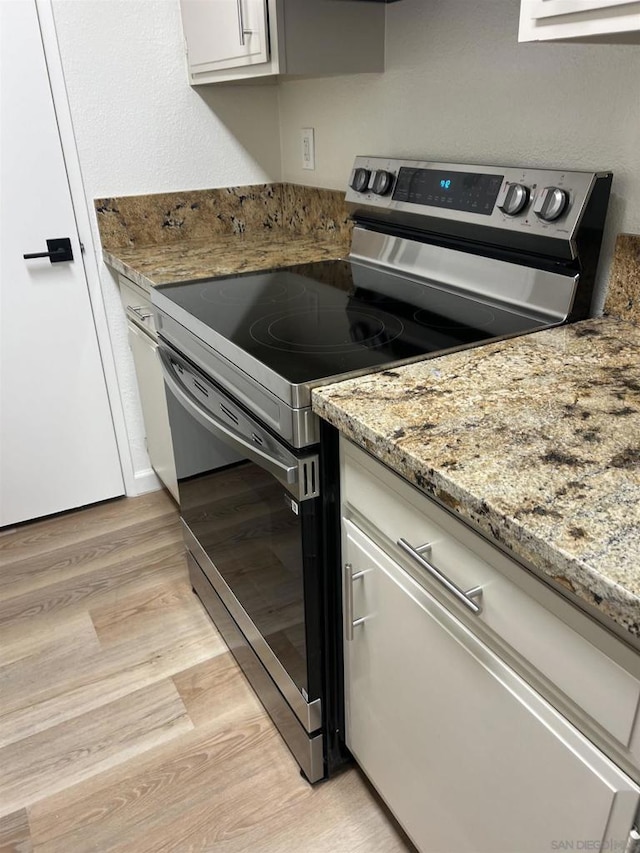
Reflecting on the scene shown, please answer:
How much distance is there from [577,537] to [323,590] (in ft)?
2.00

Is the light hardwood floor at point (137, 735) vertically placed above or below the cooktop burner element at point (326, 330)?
below

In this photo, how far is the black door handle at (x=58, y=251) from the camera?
1.97 m

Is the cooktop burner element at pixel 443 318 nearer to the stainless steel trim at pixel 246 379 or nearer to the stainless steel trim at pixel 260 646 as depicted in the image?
the stainless steel trim at pixel 246 379

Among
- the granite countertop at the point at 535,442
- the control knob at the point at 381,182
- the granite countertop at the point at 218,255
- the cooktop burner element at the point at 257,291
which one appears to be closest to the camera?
the granite countertop at the point at 535,442

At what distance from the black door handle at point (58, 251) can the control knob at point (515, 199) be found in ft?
4.43

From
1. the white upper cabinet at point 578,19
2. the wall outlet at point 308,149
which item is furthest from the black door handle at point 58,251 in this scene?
the white upper cabinet at point 578,19

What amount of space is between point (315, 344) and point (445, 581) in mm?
505

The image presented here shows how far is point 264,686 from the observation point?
1466 mm

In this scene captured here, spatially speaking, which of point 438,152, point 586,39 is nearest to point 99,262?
point 438,152

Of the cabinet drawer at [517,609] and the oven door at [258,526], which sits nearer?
the cabinet drawer at [517,609]

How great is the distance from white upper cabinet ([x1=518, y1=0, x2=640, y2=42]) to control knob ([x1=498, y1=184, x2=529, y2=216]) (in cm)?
34

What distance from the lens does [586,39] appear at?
2.89 feet

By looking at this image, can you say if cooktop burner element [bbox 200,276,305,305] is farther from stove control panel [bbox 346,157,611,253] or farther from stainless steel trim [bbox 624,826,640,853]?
stainless steel trim [bbox 624,826,640,853]

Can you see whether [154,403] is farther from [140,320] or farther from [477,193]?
[477,193]
